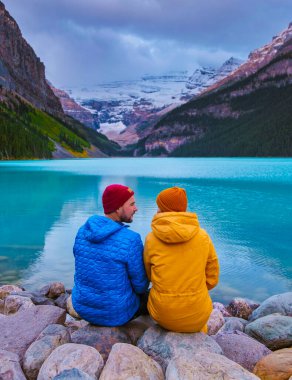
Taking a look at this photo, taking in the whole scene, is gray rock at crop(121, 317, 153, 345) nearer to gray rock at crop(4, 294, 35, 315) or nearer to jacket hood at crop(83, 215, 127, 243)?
jacket hood at crop(83, 215, 127, 243)

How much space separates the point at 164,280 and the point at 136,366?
1111 mm

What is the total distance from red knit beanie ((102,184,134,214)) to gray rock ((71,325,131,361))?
1.66m

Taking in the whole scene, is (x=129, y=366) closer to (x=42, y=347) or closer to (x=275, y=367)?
(x=42, y=347)

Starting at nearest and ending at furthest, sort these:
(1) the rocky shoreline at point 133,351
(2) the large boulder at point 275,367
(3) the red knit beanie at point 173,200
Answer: (1) the rocky shoreline at point 133,351 < (2) the large boulder at point 275,367 < (3) the red knit beanie at point 173,200

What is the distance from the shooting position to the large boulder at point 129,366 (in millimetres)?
4609

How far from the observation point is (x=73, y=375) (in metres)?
4.35

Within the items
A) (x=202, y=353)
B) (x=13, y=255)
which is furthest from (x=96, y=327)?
(x=13, y=255)

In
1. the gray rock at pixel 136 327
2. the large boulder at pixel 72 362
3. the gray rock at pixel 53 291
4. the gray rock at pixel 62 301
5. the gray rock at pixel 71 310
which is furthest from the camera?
the gray rock at pixel 53 291

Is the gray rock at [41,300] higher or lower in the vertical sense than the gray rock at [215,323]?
lower

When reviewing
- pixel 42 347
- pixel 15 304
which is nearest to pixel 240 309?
pixel 15 304

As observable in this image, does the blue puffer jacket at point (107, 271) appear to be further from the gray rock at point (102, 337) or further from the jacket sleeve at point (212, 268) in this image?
the jacket sleeve at point (212, 268)

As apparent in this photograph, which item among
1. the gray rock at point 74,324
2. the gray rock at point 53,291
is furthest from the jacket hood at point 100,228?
the gray rock at point 53,291

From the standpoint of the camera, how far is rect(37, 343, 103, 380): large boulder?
473 cm

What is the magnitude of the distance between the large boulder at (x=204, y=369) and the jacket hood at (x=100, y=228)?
5.63 ft
